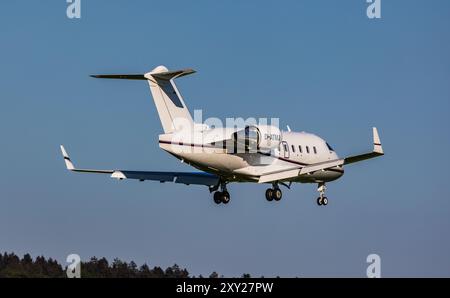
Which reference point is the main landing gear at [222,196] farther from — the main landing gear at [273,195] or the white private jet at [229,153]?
the main landing gear at [273,195]

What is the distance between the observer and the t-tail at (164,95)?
1896 inches

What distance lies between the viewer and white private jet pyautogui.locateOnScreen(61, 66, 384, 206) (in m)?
48.0

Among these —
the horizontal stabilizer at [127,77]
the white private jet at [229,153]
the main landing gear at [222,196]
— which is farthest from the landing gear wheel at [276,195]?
the horizontal stabilizer at [127,77]

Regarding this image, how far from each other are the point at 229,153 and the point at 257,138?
4.88 feet

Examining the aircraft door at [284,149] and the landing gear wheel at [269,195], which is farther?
the aircraft door at [284,149]

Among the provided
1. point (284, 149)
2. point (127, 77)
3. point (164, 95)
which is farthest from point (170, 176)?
point (127, 77)

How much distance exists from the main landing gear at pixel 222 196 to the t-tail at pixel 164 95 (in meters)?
5.00

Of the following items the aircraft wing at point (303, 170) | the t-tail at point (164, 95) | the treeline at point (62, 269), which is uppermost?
the t-tail at point (164, 95)

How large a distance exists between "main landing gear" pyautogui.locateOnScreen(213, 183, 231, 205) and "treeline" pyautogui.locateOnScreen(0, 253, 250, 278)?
5531 mm

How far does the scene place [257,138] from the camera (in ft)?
164
